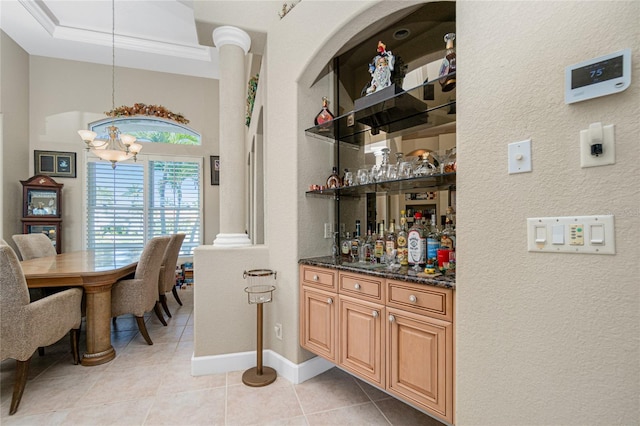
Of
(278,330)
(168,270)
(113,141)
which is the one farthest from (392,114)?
(113,141)

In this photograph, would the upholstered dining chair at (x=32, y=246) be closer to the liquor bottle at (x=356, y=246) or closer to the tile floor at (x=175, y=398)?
the tile floor at (x=175, y=398)

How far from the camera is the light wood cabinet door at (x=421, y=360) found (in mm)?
1349

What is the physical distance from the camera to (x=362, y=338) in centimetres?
176

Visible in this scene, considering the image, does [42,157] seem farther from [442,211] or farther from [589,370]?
[589,370]

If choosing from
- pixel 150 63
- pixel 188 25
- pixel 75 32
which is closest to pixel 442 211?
pixel 188 25

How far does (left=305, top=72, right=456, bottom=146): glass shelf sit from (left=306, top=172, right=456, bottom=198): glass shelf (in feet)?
1.42

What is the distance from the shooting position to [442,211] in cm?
189

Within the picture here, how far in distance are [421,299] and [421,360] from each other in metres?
0.30

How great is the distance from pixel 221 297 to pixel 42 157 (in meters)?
5.02

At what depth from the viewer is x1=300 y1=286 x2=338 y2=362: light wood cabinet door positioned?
1.94 metres

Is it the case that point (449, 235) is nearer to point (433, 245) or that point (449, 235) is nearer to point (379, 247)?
point (433, 245)

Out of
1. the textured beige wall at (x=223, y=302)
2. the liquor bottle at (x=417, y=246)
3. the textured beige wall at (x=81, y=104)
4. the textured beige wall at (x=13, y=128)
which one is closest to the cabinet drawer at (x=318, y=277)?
the textured beige wall at (x=223, y=302)

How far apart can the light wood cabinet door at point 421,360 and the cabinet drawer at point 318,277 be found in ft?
1.50

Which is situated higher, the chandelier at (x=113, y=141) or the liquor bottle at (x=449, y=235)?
the chandelier at (x=113, y=141)
